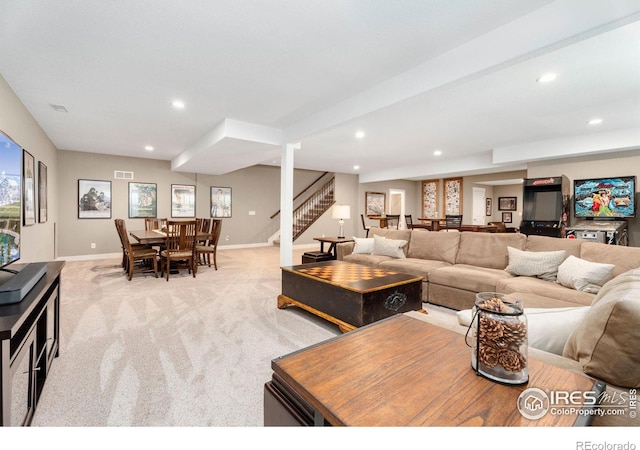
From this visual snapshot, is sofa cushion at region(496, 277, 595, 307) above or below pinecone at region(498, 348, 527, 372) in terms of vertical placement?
below

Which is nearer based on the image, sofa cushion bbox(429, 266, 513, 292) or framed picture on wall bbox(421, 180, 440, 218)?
sofa cushion bbox(429, 266, 513, 292)

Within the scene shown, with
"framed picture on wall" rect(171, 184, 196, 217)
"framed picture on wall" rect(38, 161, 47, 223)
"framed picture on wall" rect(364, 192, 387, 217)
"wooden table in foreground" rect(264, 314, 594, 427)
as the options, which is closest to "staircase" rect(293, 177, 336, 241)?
"framed picture on wall" rect(364, 192, 387, 217)

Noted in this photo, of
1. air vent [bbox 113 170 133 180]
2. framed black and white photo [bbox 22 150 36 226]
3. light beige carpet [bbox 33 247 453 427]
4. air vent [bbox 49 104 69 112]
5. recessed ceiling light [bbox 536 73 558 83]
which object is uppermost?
recessed ceiling light [bbox 536 73 558 83]

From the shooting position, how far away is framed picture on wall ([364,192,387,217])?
10656 millimetres

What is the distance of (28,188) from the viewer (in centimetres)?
373

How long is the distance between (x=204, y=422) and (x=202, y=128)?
14.5 feet

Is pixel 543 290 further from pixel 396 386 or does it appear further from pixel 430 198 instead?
pixel 430 198

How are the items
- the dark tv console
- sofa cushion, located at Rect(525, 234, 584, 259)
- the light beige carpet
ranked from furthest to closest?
1. sofa cushion, located at Rect(525, 234, 584, 259)
2. the light beige carpet
3. the dark tv console

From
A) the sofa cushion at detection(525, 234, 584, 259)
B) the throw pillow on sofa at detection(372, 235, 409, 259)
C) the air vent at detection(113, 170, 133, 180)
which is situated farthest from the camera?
the air vent at detection(113, 170, 133, 180)

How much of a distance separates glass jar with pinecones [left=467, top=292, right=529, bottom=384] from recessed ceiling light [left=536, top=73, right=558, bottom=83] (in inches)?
123

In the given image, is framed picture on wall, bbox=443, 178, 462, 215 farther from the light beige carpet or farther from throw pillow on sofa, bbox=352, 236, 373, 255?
the light beige carpet

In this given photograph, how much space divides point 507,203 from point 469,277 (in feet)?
32.2

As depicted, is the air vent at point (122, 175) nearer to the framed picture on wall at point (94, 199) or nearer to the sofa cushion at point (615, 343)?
the framed picture on wall at point (94, 199)
